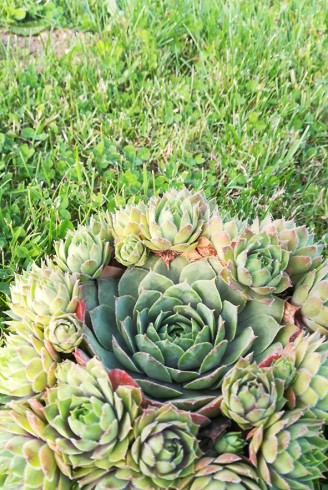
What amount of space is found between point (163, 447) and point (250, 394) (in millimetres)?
184

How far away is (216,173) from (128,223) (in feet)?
3.92

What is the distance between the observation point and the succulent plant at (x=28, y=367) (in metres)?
1.18

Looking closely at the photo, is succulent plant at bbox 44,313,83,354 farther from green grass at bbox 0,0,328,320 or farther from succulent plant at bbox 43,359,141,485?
green grass at bbox 0,0,328,320

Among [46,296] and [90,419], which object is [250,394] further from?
[46,296]

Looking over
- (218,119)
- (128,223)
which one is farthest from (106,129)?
(128,223)

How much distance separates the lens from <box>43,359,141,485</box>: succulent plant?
1.06 meters

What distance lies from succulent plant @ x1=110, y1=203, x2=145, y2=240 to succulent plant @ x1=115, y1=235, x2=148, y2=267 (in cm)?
2

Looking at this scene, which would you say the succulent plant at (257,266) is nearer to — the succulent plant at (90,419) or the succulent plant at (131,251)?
the succulent plant at (131,251)

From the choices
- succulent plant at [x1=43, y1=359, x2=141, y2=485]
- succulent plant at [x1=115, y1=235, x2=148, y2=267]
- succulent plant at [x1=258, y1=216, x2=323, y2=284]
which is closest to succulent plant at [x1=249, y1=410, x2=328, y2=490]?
succulent plant at [x1=43, y1=359, x2=141, y2=485]

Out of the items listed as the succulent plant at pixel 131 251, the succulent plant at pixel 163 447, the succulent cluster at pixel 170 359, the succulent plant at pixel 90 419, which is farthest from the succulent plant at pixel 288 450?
the succulent plant at pixel 131 251

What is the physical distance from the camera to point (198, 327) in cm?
125

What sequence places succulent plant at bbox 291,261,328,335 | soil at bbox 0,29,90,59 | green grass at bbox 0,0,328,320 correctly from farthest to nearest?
soil at bbox 0,29,90,59 < green grass at bbox 0,0,328,320 < succulent plant at bbox 291,261,328,335

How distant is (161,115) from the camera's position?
8.56 feet

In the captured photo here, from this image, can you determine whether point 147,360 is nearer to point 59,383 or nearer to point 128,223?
point 59,383
